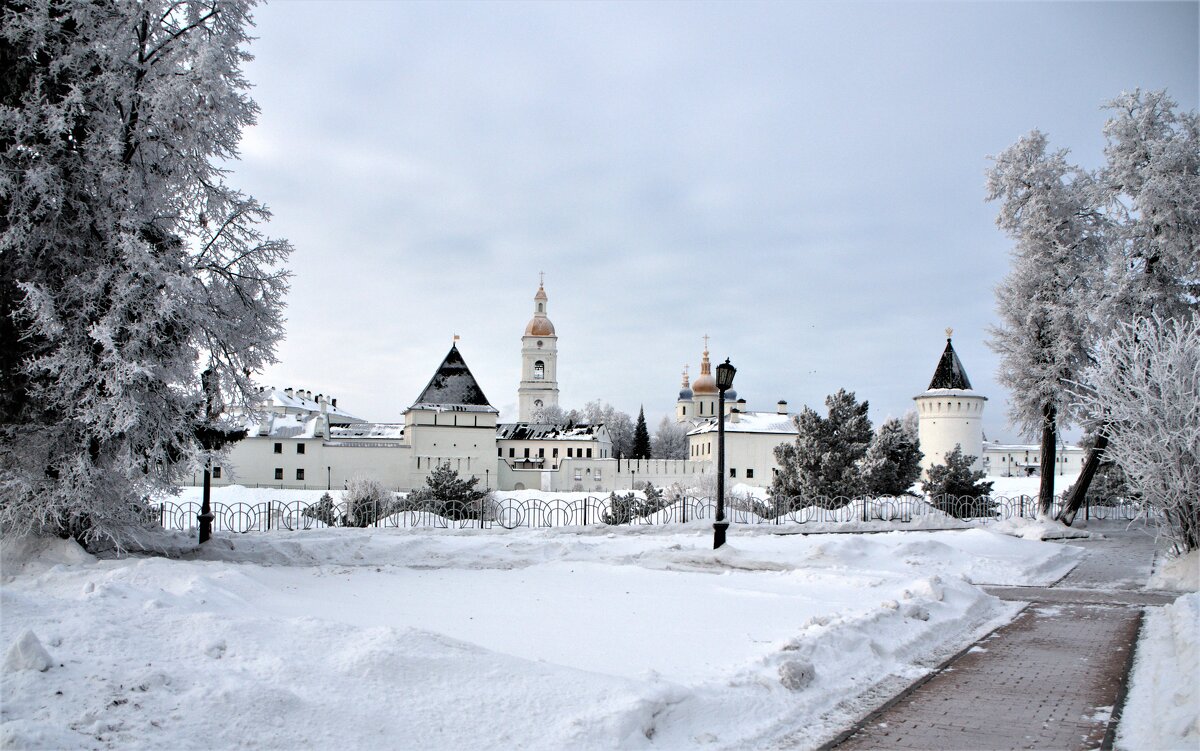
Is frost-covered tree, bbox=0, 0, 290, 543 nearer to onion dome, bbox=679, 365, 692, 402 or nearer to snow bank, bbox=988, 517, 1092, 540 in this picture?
snow bank, bbox=988, 517, 1092, 540

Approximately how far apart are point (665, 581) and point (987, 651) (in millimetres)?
4167

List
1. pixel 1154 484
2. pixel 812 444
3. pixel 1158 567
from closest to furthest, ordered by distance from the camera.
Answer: pixel 1154 484 < pixel 1158 567 < pixel 812 444

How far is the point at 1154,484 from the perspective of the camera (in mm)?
12305

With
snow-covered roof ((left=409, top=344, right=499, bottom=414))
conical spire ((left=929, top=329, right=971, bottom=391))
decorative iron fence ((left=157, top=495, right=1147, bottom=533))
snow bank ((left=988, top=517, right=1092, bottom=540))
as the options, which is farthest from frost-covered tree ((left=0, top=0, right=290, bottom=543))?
snow-covered roof ((left=409, top=344, right=499, bottom=414))

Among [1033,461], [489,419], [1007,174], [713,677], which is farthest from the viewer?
[1033,461]

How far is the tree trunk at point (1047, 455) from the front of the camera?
853 inches

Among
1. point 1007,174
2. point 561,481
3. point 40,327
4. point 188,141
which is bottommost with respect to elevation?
point 561,481

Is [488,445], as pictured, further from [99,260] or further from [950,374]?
[99,260]

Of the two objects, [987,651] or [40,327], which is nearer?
[987,651]

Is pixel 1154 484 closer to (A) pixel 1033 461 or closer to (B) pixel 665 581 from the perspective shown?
(B) pixel 665 581

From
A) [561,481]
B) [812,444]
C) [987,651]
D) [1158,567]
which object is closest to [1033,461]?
[561,481]

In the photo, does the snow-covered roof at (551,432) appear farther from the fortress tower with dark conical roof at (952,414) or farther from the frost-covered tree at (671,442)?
the fortress tower with dark conical roof at (952,414)

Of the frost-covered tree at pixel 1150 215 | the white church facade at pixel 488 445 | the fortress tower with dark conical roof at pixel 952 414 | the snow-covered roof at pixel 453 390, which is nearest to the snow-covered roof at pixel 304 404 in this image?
Answer: the white church facade at pixel 488 445

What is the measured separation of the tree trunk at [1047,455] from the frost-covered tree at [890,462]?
676 centimetres
